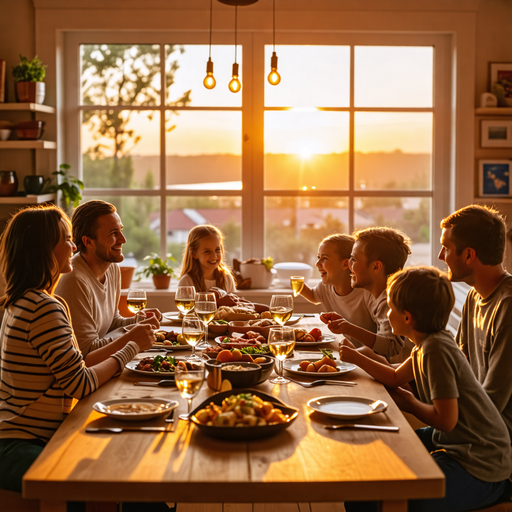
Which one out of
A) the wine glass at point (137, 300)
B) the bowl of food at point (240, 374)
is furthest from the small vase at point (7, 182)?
the bowl of food at point (240, 374)

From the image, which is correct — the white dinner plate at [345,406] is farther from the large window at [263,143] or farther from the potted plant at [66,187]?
the potted plant at [66,187]

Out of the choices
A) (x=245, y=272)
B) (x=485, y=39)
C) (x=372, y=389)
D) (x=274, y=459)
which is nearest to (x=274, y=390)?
(x=372, y=389)

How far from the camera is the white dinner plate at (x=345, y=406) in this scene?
1438 mm

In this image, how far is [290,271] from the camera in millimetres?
4059

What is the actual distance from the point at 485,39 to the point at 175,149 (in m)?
2.10

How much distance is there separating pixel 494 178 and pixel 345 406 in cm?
291

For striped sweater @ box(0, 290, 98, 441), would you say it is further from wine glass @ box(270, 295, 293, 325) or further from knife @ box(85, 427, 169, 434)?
wine glass @ box(270, 295, 293, 325)

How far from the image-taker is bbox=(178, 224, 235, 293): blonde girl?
10.4ft

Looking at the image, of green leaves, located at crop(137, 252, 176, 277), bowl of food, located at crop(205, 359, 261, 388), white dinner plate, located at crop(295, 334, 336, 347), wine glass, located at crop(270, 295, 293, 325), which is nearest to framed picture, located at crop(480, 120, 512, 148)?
green leaves, located at crop(137, 252, 176, 277)

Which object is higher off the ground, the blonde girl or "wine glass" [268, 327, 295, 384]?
the blonde girl

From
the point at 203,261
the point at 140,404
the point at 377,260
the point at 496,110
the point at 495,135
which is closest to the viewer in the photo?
the point at 140,404

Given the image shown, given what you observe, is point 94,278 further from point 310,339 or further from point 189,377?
point 189,377

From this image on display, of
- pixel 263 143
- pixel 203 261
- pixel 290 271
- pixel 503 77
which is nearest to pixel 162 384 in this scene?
pixel 203 261

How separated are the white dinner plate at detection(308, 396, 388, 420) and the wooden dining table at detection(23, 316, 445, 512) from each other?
30mm
